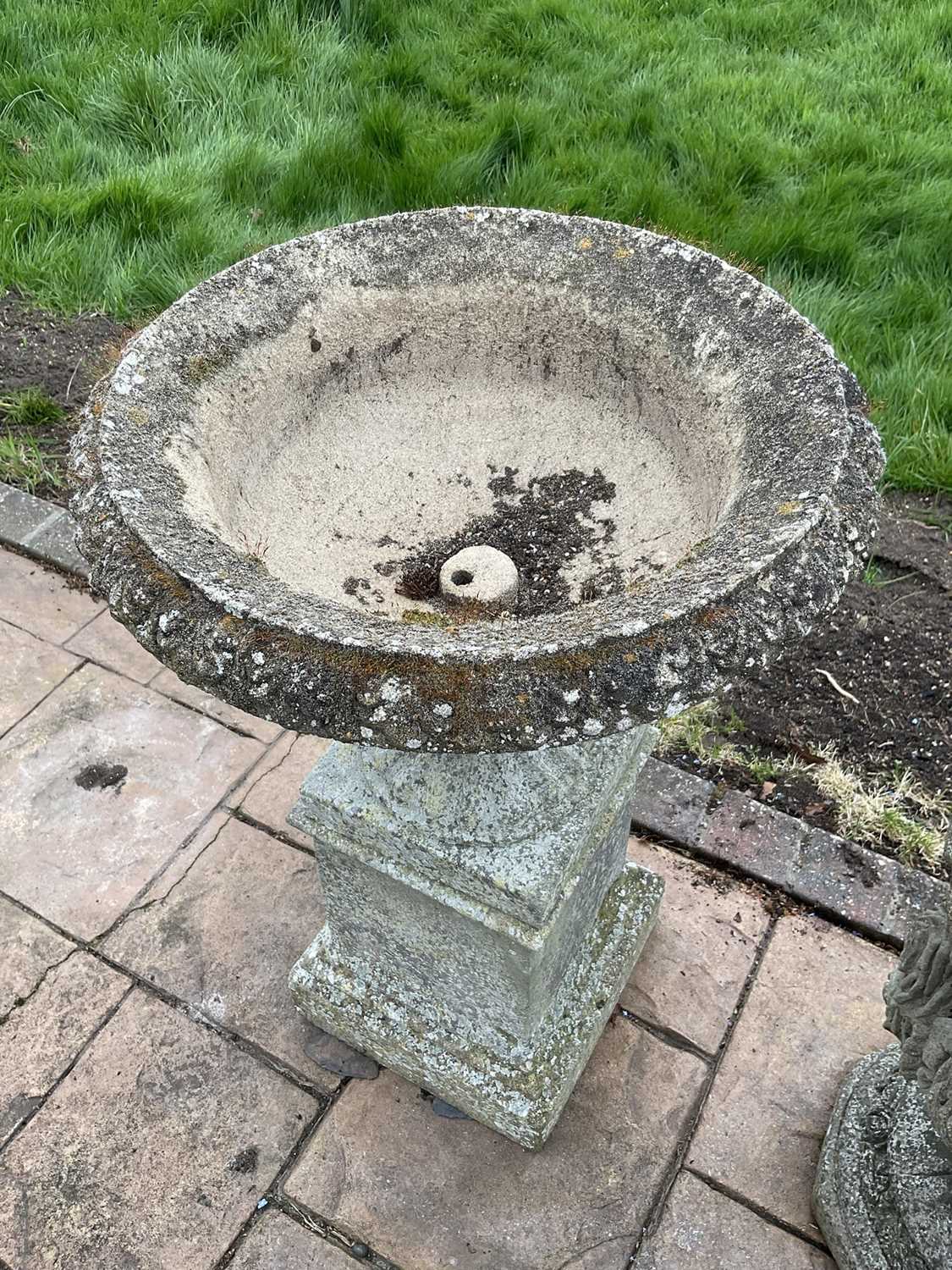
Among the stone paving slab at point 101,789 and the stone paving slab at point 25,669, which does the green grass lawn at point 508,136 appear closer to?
the stone paving slab at point 25,669

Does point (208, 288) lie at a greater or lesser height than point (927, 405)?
greater

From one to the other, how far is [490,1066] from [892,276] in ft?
11.2

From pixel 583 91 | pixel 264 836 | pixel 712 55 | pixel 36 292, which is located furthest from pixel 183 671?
pixel 712 55

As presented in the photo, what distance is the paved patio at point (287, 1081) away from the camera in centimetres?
217

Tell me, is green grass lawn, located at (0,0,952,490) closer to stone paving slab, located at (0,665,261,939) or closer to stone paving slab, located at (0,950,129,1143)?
stone paving slab, located at (0,665,261,939)

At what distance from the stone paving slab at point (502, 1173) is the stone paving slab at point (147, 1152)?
0.15 m

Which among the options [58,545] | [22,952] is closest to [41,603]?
[58,545]

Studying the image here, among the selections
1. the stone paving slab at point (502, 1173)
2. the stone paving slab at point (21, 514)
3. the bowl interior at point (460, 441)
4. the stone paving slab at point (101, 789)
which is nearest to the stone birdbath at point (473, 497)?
the bowl interior at point (460, 441)

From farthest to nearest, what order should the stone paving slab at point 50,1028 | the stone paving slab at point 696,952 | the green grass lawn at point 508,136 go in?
the green grass lawn at point 508,136
the stone paving slab at point 696,952
the stone paving slab at point 50,1028

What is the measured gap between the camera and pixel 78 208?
174 inches

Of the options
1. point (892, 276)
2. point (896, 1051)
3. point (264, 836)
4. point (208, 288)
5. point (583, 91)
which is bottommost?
point (264, 836)

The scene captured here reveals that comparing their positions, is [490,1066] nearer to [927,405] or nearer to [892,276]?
[927,405]

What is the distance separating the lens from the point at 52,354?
4148 mm

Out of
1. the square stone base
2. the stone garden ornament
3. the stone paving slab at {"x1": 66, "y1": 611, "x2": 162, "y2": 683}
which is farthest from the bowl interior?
the stone paving slab at {"x1": 66, "y1": 611, "x2": 162, "y2": 683}
